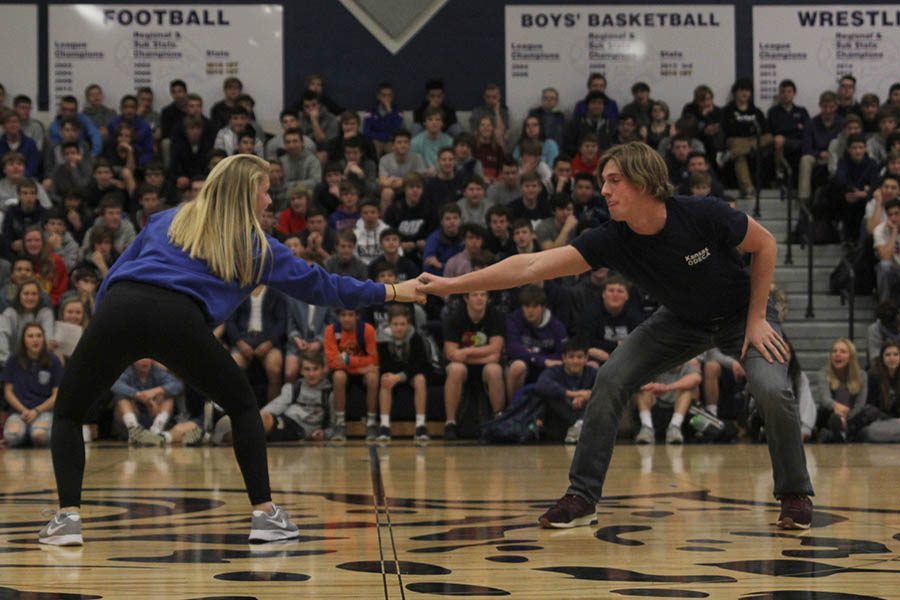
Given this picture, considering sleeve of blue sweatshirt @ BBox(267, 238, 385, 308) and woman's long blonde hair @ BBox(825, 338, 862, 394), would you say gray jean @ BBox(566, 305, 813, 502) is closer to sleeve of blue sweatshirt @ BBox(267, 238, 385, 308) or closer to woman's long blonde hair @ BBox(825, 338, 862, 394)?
sleeve of blue sweatshirt @ BBox(267, 238, 385, 308)

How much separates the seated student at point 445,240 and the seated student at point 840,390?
3786 millimetres

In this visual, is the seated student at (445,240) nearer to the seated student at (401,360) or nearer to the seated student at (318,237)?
the seated student at (318,237)

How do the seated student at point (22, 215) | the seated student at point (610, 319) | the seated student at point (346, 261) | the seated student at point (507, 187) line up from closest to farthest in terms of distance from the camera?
the seated student at point (610, 319), the seated student at point (346, 261), the seated student at point (22, 215), the seated student at point (507, 187)

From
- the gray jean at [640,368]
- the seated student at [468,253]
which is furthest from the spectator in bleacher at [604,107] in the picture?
the gray jean at [640,368]

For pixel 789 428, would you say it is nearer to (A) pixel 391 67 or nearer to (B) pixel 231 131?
(B) pixel 231 131

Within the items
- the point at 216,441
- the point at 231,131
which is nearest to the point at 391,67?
the point at 231,131

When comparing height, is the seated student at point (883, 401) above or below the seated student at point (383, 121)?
below

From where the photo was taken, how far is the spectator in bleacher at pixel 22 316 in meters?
12.7

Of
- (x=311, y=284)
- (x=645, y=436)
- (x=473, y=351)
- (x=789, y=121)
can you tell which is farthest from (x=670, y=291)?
(x=789, y=121)

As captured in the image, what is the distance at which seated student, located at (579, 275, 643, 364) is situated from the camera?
505 inches

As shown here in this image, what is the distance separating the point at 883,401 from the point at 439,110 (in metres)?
7.03

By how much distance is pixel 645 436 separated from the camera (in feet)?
39.0

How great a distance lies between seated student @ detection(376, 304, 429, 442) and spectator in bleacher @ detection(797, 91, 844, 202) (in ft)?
19.5

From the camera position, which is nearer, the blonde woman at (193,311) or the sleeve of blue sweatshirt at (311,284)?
the blonde woman at (193,311)
